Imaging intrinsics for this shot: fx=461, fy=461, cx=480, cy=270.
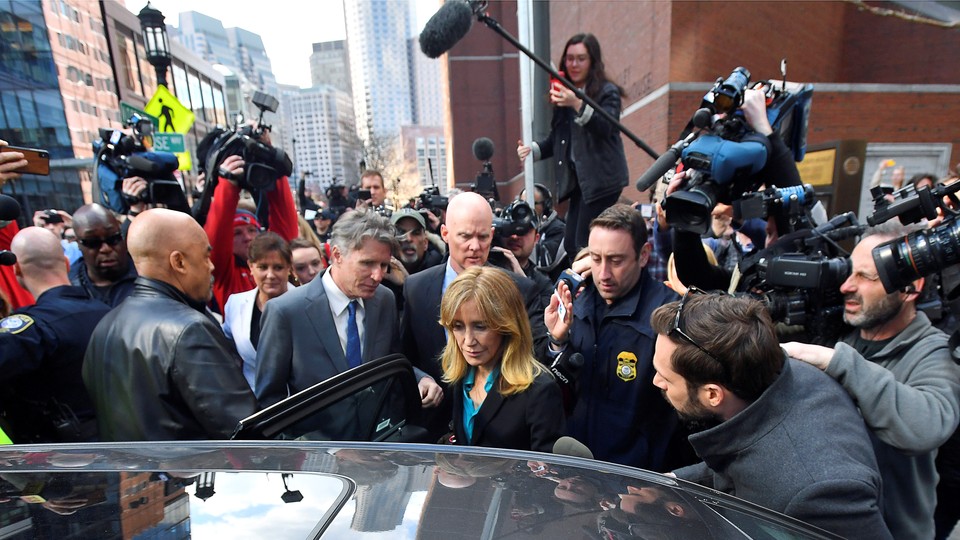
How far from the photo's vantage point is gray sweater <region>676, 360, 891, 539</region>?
45.6 inches

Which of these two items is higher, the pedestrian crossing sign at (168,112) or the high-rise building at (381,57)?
the high-rise building at (381,57)

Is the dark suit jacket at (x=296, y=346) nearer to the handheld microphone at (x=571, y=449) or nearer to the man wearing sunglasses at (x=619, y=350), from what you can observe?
the man wearing sunglasses at (x=619, y=350)

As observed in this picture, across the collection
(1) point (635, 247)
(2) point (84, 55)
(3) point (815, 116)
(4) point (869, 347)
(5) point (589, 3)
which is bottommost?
(4) point (869, 347)

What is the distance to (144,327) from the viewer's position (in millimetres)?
1880

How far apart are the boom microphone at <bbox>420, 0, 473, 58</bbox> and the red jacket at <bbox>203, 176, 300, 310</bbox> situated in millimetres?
1855

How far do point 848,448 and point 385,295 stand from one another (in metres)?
2.20

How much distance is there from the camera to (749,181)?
2.47 m

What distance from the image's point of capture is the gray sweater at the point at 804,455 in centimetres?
116

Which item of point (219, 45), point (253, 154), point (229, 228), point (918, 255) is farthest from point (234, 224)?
point (219, 45)

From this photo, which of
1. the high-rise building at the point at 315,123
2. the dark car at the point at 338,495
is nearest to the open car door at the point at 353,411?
the dark car at the point at 338,495

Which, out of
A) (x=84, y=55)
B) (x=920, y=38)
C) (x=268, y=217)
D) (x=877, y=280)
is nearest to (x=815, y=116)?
(x=920, y=38)

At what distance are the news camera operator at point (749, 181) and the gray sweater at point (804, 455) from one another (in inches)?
48.3

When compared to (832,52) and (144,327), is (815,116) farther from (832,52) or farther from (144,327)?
(144,327)

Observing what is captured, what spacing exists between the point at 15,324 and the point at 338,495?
2.19m
